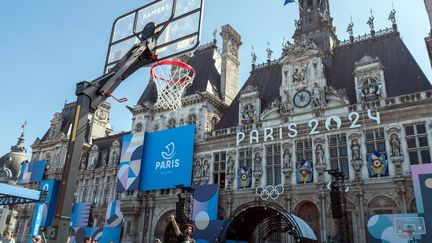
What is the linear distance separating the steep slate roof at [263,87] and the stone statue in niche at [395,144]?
1141 centimetres

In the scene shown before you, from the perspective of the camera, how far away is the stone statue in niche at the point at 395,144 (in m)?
24.8

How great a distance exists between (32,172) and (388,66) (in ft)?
149

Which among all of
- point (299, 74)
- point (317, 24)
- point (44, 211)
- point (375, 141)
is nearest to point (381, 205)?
point (375, 141)

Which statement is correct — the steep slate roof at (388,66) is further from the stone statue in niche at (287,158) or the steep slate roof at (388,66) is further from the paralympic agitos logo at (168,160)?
the paralympic agitos logo at (168,160)

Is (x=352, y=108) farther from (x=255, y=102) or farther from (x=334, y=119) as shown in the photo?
(x=255, y=102)

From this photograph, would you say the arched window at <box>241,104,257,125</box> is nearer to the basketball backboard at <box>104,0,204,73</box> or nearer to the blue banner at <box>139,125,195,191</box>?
the blue banner at <box>139,125,195,191</box>

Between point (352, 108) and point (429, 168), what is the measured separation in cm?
710

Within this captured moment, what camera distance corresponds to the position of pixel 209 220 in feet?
96.8

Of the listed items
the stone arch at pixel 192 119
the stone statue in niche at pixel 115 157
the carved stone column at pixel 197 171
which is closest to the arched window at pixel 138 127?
the stone arch at pixel 192 119

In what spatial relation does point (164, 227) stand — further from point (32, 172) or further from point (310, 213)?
point (32, 172)

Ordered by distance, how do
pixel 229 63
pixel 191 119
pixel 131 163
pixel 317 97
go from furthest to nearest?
pixel 229 63, pixel 191 119, pixel 131 163, pixel 317 97

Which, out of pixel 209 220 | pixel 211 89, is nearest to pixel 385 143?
pixel 209 220

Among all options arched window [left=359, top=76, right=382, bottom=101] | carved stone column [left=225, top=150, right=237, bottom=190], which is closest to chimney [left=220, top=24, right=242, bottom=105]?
carved stone column [left=225, top=150, right=237, bottom=190]

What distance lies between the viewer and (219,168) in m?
32.6
